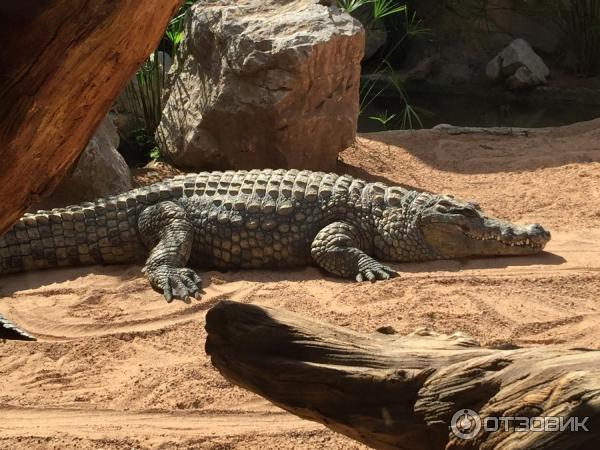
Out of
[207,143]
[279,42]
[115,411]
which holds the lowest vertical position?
[115,411]

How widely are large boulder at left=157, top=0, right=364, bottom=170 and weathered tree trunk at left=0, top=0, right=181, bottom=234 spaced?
16.9 ft

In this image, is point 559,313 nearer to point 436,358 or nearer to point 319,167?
point 436,358

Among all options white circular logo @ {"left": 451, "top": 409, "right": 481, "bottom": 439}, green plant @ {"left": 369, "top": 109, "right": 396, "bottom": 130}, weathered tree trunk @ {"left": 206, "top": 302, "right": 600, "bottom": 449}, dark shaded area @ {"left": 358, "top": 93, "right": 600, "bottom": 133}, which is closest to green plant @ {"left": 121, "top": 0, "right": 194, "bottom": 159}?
green plant @ {"left": 369, "top": 109, "right": 396, "bottom": 130}

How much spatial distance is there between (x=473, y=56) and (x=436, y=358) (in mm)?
13466

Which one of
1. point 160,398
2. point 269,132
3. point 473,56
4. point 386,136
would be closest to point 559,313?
point 160,398

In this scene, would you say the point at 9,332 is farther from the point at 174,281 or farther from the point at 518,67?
the point at 518,67

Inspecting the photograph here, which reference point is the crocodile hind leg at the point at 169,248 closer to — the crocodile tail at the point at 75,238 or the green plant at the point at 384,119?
the crocodile tail at the point at 75,238

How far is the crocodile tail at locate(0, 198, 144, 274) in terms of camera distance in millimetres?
5984

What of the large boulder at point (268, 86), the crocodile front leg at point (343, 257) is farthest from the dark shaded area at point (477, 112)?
the crocodile front leg at point (343, 257)

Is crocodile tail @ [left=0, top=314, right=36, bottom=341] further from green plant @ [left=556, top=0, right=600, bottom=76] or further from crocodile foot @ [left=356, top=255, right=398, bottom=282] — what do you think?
green plant @ [left=556, top=0, right=600, bottom=76]

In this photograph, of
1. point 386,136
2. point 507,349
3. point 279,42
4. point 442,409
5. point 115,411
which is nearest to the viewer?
point 442,409

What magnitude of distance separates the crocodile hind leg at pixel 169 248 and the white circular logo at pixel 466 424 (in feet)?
10.5

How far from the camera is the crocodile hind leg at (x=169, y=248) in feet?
18.2

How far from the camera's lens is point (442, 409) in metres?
2.42
